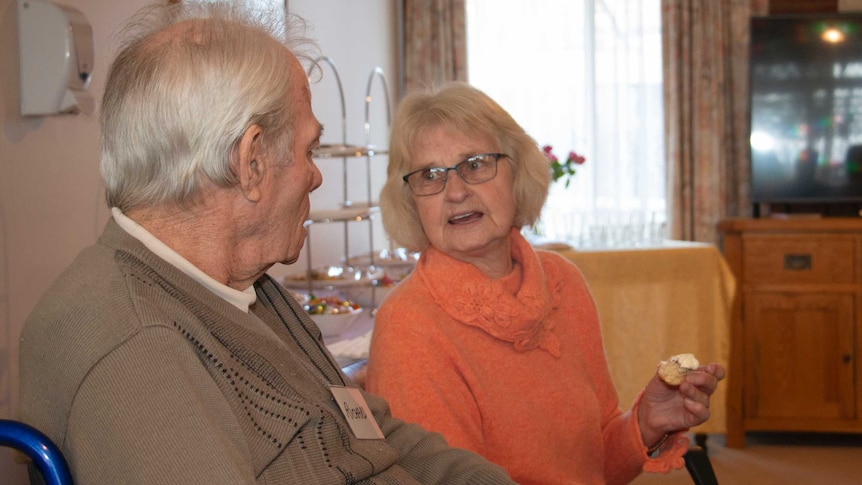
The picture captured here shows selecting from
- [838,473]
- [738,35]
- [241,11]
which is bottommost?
[838,473]

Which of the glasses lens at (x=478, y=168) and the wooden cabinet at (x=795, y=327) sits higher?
the glasses lens at (x=478, y=168)

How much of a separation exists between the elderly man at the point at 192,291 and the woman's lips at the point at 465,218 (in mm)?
718

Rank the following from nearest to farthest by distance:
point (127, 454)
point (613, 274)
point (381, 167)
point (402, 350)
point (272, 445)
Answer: point (127, 454), point (272, 445), point (402, 350), point (613, 274), point (381, 167)

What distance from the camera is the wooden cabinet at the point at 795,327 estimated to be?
4262 mm

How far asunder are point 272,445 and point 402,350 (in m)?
0.71

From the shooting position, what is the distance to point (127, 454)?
2.73ft

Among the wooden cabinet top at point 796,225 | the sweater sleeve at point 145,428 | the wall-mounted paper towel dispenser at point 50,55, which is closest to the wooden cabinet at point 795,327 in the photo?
the wooden cabinet top at point 796,225

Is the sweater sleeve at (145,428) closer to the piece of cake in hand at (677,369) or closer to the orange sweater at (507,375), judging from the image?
the orange sweater at (507,375)

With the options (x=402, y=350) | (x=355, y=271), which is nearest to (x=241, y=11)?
(x=402, y=350)

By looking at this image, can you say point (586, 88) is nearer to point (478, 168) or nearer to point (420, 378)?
point (478, 168)

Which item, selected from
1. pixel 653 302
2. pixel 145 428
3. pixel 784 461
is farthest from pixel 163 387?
pixel 784 461

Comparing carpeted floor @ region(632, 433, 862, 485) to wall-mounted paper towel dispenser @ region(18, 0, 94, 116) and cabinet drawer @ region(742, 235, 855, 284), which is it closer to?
cabinet drawer @ region(742, 235, 855, 284)

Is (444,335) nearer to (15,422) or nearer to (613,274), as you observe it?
(15,422)

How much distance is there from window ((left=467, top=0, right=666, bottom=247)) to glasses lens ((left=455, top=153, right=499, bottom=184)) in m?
3.77
